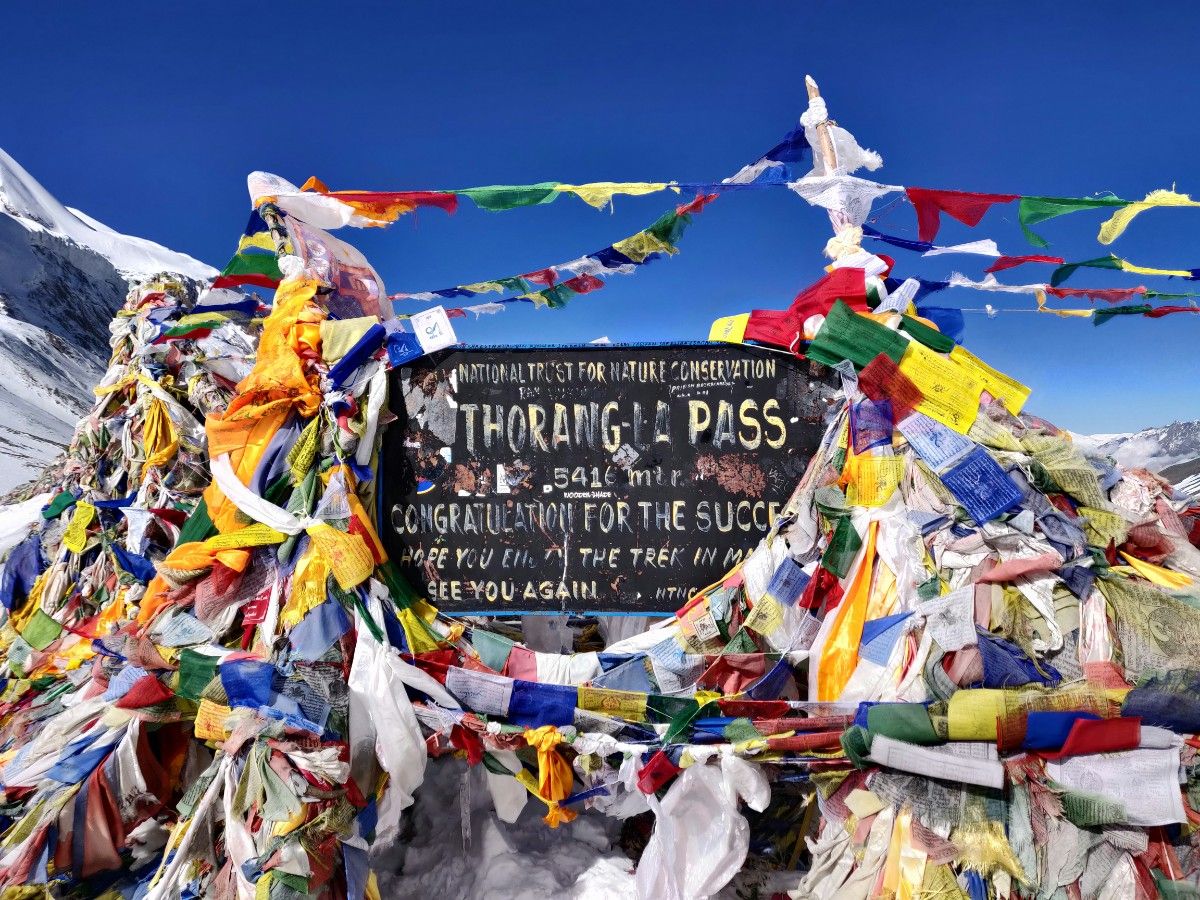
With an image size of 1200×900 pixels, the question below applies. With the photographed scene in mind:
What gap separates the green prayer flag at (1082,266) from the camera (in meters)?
3.64

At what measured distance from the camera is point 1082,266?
147 inches

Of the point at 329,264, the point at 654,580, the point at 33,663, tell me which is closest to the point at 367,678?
the point at 654,580

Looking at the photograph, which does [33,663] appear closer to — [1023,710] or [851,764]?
[851,764]

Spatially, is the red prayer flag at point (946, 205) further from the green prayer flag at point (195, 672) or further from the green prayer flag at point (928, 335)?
the green prayer flag at point (195, 672)

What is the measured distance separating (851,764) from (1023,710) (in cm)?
62

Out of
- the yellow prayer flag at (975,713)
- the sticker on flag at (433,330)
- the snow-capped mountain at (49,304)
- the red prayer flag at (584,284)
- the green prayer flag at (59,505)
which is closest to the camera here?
the yellow prayer flag at (975,713)

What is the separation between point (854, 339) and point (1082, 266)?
1631 millimetres

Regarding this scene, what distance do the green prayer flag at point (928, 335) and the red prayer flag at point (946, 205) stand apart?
617 millimetres

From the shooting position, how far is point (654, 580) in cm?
318

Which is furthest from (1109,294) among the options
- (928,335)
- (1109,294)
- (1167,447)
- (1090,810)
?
(1167,447)

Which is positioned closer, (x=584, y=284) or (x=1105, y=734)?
(x=1105, y=734)

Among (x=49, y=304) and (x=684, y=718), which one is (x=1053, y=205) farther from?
(x=49, y=304)

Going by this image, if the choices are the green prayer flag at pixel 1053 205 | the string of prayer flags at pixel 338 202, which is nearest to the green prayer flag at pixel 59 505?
the string of prayer flags at pixel 338 202

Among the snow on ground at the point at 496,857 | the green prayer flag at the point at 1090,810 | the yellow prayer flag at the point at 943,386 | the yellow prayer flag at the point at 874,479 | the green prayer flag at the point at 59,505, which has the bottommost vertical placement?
the snow on ground at the point at 496,857
